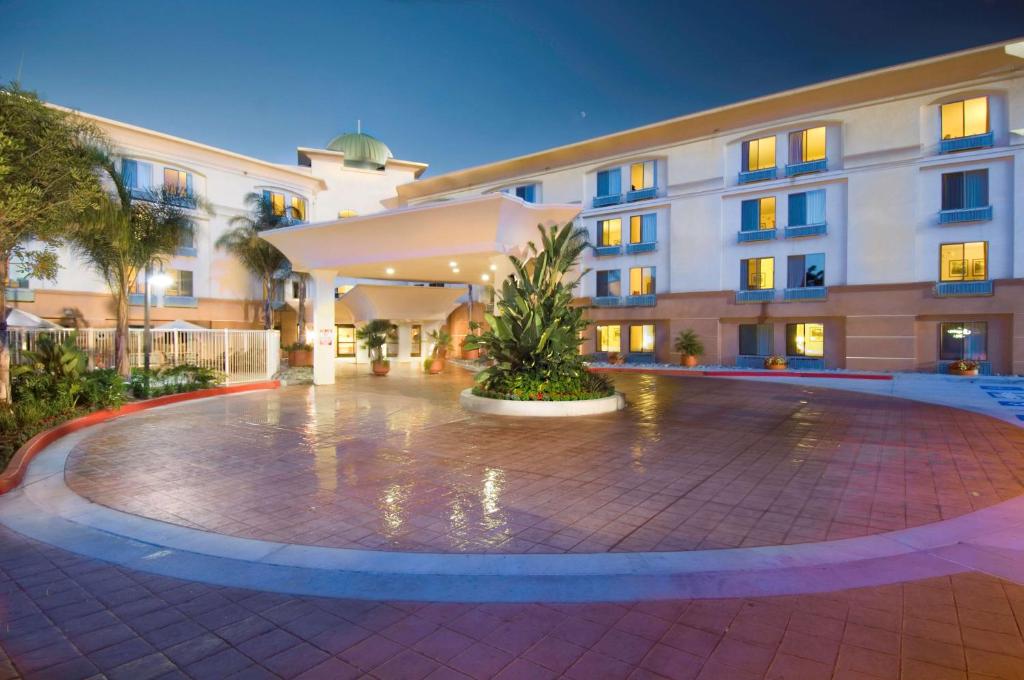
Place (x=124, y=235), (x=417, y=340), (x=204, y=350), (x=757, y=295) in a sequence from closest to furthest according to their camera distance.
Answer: (x=124, y=235) → (x=204, y=350) → (x=757, y=295) → (x=417, y=340)

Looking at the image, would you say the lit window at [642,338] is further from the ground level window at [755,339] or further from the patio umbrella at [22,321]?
the patio umbrella at [22,321]

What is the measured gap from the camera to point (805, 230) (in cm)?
2636

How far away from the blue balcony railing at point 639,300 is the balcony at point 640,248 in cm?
269

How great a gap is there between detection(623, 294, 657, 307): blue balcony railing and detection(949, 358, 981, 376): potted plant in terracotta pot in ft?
45.2

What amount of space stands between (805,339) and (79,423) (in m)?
28.9

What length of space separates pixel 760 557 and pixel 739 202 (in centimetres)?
2748

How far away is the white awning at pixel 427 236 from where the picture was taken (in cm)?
1473

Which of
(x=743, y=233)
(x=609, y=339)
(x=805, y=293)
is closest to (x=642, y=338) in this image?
(x=609, y=339)

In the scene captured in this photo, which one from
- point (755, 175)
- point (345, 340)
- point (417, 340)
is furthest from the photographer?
point (345, 340)

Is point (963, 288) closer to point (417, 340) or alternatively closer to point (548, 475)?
point (548, 475)

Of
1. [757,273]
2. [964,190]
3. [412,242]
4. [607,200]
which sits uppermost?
[607,200]

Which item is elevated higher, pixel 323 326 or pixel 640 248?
pixel 640 248

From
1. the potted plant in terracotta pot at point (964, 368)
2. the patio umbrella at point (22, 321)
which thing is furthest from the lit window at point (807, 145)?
the patio umbrella at point (22, 321)

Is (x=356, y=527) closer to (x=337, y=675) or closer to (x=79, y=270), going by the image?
(x=337, y=675)
